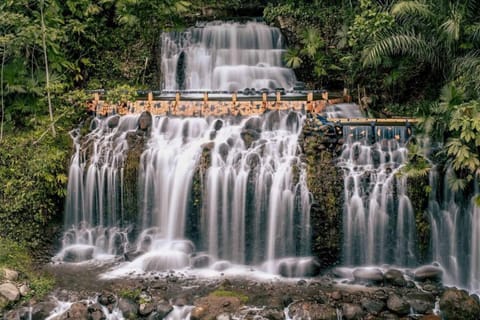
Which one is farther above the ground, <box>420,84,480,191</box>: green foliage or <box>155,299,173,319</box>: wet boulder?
<box>420,84,480,191</box>: green foliage

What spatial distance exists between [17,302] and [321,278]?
708 centimetres

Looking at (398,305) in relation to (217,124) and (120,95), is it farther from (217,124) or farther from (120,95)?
(120,95)

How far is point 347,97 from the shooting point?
58.0ft

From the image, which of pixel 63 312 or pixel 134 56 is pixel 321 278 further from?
pixel 134 56

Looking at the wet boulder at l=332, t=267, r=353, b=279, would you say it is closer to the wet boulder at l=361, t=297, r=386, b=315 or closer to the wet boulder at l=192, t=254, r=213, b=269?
the wet boulder at l=361, t=297, r=386, b=315

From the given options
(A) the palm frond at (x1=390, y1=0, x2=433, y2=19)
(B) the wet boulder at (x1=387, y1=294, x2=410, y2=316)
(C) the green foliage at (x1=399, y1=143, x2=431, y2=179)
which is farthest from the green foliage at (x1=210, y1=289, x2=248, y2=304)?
(A) the palm frond at (x1=390, y1=0, x2=433, y2=19)

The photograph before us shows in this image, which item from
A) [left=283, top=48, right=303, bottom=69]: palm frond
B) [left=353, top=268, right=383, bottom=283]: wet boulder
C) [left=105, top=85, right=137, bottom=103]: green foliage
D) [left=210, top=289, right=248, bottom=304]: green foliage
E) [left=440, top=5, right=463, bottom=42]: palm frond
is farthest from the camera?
[left=283, top=48, right=303, bottom=69]: palm frond

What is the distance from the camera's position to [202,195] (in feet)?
44.3

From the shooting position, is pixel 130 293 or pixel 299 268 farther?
pixel 299 268

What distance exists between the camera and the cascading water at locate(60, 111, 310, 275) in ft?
42.8

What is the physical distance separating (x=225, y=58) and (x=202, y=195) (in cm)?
835

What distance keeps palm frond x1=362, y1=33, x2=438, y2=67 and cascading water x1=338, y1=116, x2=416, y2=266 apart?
3.64 metres

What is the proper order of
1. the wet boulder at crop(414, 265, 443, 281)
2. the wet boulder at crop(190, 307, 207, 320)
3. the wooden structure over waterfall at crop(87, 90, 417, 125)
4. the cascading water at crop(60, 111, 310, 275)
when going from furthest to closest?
1. the wooden structure over waterfall at crop(87, 90, 417, 125)
2. the cascading water at crop(60, 111, 310, 275)
3. the wet boulder at crop(414, 265, 443, 281)
4. the wet boulder at crop(190, 307, 207, 320)

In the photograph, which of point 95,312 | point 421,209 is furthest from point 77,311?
point 421,209
